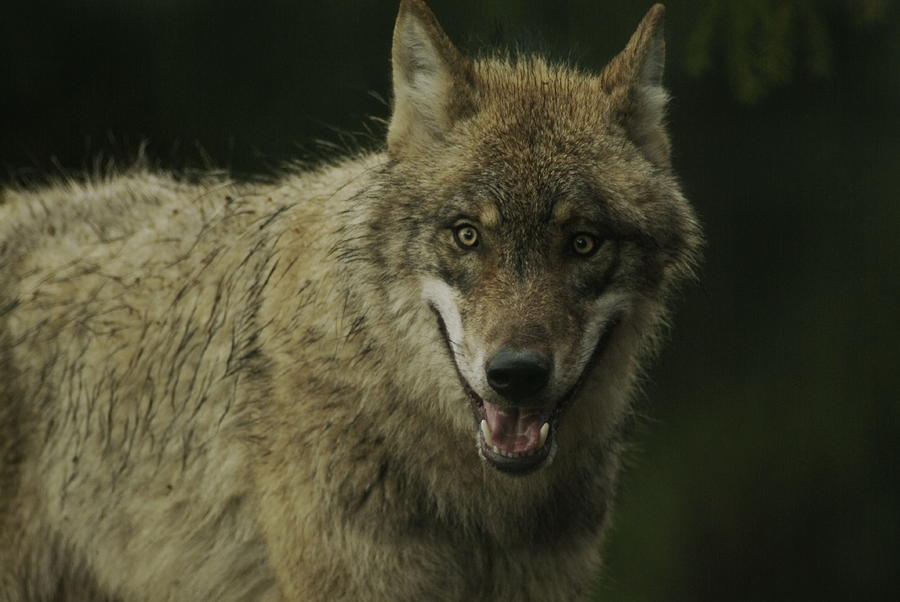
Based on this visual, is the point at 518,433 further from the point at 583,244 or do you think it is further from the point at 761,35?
the point at 761,35

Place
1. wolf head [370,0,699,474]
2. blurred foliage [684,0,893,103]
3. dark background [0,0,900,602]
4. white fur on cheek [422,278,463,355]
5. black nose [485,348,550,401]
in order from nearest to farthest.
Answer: black nose [485,348,550,401] < wolf head [370,0,699,474] < white fur on cheek [422,278,463,355] < blurred foliage [684,0,893,103] < dark background [0,0,900,602]

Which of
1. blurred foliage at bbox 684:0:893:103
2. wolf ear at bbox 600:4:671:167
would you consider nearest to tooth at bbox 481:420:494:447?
wolf ear at bbox 600:4:671:167

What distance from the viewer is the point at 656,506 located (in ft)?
34.2

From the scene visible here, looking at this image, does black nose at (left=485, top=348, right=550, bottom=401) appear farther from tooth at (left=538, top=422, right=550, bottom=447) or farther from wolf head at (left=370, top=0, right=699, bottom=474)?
tooth at (left=538, top=422, right=550, bottom=447)

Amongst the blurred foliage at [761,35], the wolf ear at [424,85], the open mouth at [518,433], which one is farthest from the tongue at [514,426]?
the blurred foliage at [761,35]

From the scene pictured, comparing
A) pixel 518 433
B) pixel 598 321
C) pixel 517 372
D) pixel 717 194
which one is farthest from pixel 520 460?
pixel 717 194

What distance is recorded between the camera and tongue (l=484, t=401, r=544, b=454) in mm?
4590

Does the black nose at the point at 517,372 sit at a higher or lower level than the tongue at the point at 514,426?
higher

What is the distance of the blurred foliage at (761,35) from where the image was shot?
22.9ft

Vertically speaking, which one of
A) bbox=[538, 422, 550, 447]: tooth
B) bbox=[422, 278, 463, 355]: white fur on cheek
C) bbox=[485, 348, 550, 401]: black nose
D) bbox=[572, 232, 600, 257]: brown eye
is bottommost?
bbox=[538, 422, 550, 447]: tooth

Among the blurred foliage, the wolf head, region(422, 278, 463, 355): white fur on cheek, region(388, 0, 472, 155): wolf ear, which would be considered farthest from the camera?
the blurred foliage

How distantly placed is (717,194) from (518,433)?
20.7ft

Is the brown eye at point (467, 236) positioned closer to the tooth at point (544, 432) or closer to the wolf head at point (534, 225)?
the wolf head at point (534, 225)

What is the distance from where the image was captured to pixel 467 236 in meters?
4.63
